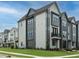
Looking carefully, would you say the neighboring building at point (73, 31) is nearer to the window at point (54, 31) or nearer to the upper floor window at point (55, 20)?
the upper floor window at point (55, 20)

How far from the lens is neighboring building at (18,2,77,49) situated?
98.2 ft

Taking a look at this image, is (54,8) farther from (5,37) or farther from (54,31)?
(5,37)

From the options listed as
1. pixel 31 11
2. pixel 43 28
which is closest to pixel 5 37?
pixel 31 11

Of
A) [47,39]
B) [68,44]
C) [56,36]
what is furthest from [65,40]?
[47,39]

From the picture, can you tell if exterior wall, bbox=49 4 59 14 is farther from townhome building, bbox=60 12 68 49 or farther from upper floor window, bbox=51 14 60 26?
townhome building, bbox=60 12 68 49

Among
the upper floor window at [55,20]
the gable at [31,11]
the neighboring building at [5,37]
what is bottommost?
the neighboring building at [5,37]

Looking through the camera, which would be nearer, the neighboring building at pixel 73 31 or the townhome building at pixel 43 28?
the townhome building at pixel 43 28

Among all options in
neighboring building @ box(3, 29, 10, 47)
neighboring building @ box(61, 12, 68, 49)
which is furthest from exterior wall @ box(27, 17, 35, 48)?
neighboring building @ box(3, 29, 10, 47)

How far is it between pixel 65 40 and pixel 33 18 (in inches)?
381

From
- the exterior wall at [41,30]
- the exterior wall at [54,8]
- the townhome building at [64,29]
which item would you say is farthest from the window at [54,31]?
the exterior wall at [54,8]

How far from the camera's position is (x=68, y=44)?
40.7 m

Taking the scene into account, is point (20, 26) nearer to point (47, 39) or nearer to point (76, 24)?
point (47, 39)

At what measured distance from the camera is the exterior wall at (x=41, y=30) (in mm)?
29969

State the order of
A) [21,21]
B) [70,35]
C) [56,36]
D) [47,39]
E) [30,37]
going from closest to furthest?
[47,39]
[56,36]
[30,37]
[21,21]
[70,35]
